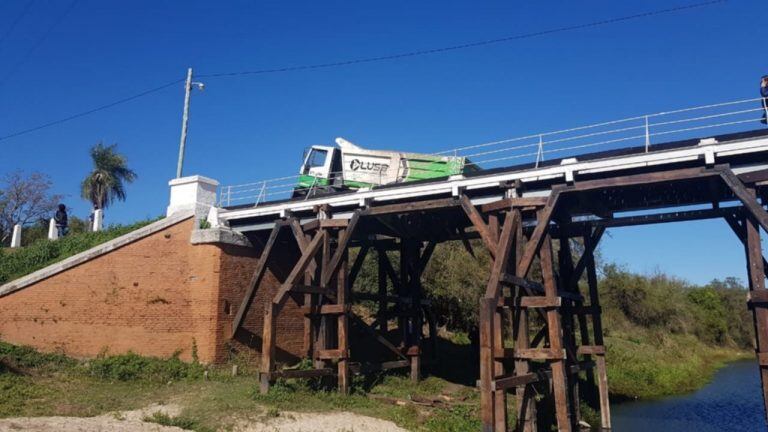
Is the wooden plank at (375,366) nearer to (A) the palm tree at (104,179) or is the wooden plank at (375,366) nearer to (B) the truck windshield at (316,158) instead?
(B) the truck windshield at (316,158)

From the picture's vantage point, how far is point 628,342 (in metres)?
36.2

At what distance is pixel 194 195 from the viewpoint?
1967 centimetres

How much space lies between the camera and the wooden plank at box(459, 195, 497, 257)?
1383cm

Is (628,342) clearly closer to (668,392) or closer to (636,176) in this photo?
(668,392)

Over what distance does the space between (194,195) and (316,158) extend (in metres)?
4.69

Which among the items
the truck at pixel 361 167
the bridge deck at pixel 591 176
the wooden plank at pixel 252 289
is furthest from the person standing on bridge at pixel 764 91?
the wooden plank at pixel 252 289

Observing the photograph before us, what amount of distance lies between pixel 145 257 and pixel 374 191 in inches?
295

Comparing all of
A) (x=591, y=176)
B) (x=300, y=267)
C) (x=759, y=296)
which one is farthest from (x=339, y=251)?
(x=759, y=296)

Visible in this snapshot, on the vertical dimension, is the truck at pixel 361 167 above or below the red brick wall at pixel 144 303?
above

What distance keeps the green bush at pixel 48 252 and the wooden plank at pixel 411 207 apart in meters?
9.60

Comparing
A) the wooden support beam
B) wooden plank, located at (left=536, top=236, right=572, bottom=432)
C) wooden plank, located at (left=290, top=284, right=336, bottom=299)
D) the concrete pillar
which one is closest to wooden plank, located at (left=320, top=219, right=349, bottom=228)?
wooden plank, located at (left=290, top=284, right=336, bottom=299)

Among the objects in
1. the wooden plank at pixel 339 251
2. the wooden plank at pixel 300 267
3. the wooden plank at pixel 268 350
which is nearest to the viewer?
the wooden plank at pixel 268 350

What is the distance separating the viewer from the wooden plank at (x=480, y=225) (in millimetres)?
13830

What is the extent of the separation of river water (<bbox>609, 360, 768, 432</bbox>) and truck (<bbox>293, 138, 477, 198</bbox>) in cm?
1023
